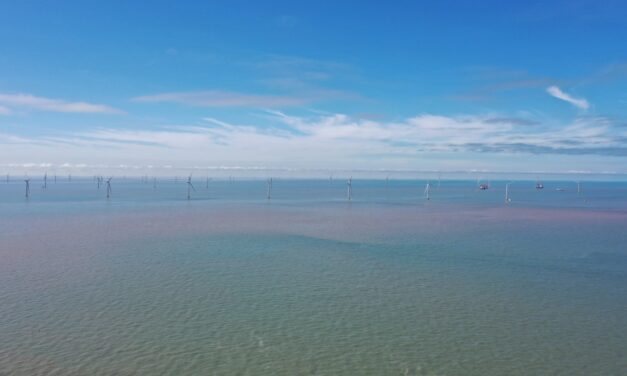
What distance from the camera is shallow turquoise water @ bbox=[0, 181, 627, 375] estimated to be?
15484 mm

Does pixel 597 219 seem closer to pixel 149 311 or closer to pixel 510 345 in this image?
pixel 510 345

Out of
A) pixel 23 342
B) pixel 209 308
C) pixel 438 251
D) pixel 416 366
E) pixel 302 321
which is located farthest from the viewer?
pixel 438 251

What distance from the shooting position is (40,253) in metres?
33.7

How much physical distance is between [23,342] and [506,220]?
61.3 m

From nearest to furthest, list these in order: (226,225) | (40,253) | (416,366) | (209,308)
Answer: (416,366), (209,308), (40,253), (226,225)

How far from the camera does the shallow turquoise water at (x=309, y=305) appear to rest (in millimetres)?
15484

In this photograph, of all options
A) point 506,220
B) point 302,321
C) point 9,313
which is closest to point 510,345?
point 302,321

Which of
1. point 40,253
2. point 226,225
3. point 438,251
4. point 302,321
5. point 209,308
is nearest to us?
point 302,321

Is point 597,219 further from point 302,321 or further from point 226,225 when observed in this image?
point 302,321

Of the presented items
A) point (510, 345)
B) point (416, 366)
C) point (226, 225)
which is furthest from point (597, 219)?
point (416, 366)

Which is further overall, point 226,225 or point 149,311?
point 226,225

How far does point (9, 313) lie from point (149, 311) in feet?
19.3

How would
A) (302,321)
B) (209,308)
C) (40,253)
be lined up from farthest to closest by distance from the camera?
(40,253)
(209,308)
(302,321)

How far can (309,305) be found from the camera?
71.7ft
